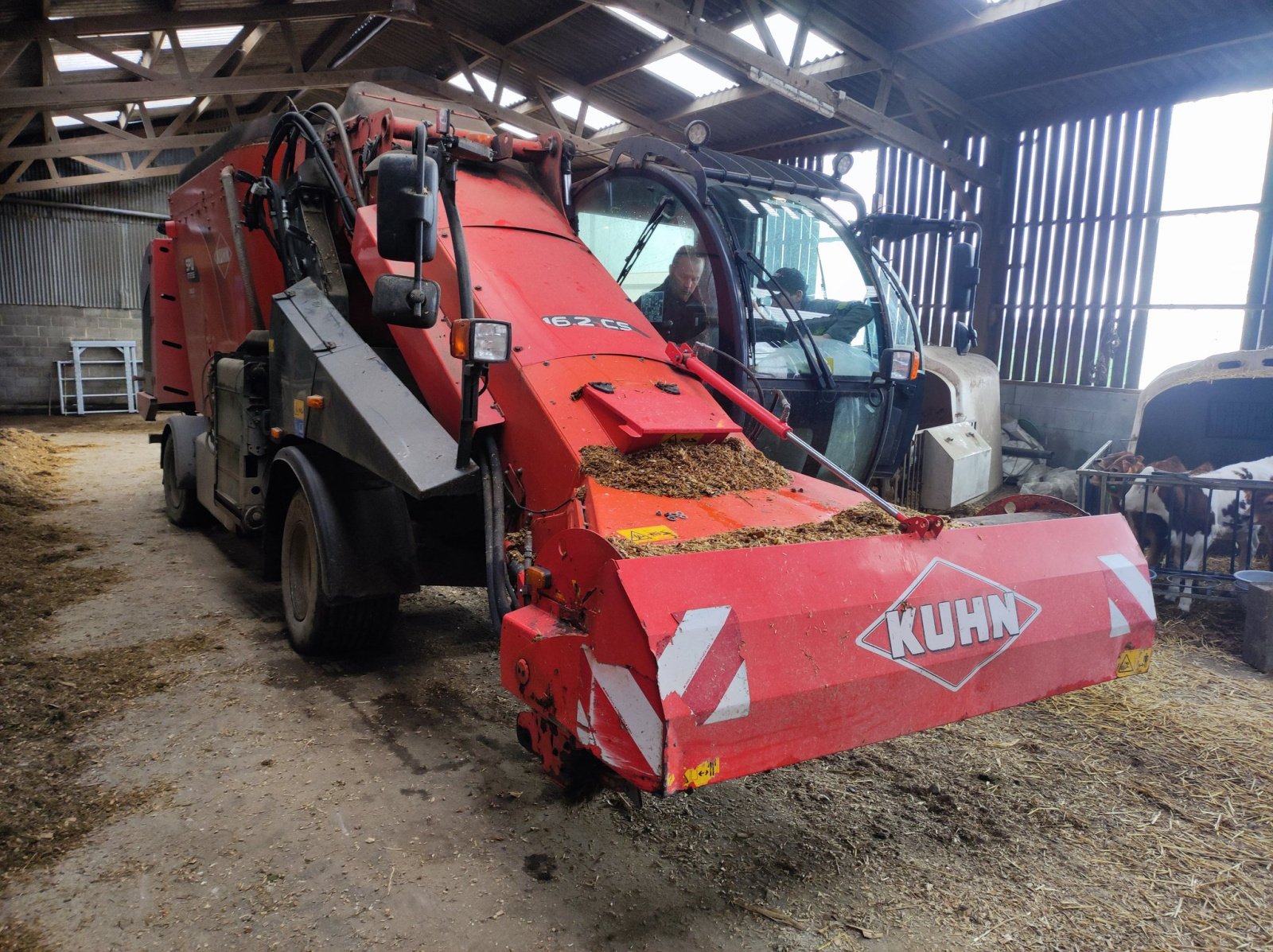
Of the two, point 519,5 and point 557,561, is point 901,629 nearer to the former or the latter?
point 557,561

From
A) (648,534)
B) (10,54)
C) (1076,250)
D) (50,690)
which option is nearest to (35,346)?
(10,54)

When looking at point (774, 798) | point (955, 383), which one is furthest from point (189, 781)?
point (955, 383)

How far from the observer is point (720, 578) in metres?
2.09

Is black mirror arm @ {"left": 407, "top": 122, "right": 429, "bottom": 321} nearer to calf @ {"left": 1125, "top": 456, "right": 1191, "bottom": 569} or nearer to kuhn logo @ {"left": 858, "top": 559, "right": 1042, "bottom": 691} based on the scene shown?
kuhn logo @ {"left": 858, "top": 559, "right": 1042, "bottom": 691}

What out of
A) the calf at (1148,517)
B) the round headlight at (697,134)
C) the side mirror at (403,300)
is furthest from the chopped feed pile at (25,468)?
the calf at (1148,517)

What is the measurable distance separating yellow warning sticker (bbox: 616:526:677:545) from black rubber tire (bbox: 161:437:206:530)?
509 centimetres

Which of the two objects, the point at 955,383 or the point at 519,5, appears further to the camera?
the point at 519,5

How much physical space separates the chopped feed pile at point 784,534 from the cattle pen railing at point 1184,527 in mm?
3198

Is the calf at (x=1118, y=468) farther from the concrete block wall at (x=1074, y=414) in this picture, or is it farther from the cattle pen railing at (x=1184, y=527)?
the concrete block wall at (x=1074, y=414)

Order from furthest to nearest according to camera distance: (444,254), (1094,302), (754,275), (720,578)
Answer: (1094,302) → (754,275) → (444,254) → (720,578)

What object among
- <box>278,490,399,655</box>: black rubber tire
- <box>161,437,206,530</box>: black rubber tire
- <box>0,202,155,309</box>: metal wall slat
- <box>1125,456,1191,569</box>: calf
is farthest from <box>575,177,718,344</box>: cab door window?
<box>0,202,155,309</box>: metal wall slat

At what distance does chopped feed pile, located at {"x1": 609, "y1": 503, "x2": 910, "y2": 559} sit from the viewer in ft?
7.41

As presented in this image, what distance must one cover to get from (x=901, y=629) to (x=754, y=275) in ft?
7.65

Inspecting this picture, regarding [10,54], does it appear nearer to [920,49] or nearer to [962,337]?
[920,49]
